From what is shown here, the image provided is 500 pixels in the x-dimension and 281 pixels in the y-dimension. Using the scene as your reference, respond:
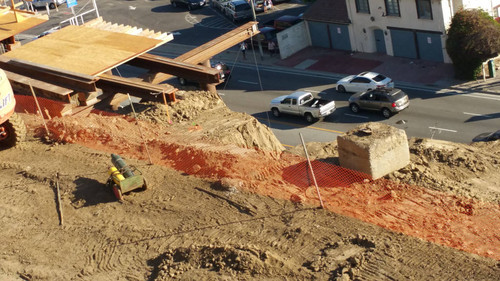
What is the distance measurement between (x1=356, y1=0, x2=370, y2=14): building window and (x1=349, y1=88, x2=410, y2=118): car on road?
10.1 m

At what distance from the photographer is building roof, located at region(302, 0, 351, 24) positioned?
1876 inches

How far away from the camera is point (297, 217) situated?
1711 cm

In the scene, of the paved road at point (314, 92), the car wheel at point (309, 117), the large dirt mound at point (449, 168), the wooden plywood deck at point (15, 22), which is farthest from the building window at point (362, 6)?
the wooden plywood deck at point (15, 22)

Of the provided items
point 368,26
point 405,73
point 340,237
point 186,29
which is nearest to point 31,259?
point 340,237

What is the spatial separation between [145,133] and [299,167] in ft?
20.2

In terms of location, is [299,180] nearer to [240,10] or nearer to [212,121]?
[212,121]

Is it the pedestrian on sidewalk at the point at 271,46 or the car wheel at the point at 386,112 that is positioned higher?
the pedestrian on sidewalk at the point at 271,46

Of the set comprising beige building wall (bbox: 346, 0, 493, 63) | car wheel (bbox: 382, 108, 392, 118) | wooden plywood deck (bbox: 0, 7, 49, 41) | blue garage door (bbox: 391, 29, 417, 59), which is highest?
wooden plywood deck (bbox: 0, 7, 49, 41)

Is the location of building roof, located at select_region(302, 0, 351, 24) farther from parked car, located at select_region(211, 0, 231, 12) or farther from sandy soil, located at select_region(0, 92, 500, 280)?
sandy soil, located at select_region(0, 92, 500, 280)

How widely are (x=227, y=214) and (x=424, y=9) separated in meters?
29.4

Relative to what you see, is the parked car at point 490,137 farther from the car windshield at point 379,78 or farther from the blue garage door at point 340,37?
the blue garage door at point 340,37

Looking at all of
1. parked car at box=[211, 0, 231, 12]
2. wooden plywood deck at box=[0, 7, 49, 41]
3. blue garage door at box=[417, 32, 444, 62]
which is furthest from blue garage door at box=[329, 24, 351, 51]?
wooden plywood deck at box=[0, 7, 49, 41]

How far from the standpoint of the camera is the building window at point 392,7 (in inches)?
1733

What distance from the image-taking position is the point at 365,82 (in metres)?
40.4
